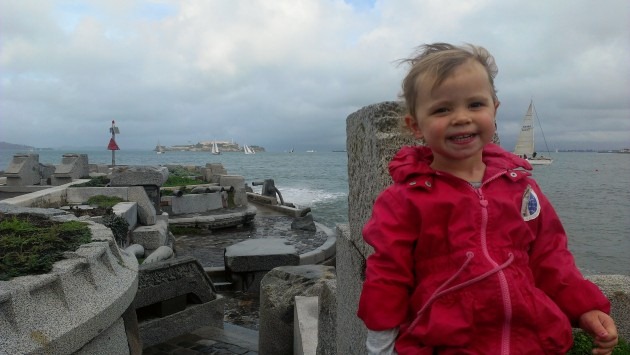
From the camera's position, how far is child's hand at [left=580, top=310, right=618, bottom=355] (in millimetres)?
1394

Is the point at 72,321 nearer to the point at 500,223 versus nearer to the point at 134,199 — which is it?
the point at 500,223

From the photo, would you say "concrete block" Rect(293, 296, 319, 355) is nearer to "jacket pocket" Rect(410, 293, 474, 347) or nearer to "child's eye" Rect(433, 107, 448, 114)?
"jacket pocket" Rect(410, 293, 474, 347)

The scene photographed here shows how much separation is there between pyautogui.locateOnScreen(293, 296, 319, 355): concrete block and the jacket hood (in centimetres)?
250

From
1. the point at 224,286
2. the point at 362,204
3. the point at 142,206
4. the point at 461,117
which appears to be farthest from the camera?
the point at 142,206

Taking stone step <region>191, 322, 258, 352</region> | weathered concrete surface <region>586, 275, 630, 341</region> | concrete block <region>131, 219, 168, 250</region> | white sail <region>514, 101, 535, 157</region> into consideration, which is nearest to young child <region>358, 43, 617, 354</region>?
weathered concrete surface <region>586, 275, 630, 341</region>

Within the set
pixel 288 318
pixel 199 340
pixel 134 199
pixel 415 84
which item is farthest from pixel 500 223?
pixel 134 199

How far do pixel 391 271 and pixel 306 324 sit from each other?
9.66 feet

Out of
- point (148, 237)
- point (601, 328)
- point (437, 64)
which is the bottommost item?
point (148, 237)

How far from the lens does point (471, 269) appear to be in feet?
4.42

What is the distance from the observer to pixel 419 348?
1.39 m

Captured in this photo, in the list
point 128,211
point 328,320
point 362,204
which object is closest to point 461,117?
point 362,204

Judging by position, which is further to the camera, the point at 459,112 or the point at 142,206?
the point at 142,206

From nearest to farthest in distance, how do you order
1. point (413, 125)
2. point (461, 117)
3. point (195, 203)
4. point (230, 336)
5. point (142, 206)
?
1. point (461, 117)
2. point (413, 125)
3. point (230, 336)
4. point (142, 206)
5. point (195, 203)

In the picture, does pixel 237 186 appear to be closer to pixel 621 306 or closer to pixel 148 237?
pixel 148 237
